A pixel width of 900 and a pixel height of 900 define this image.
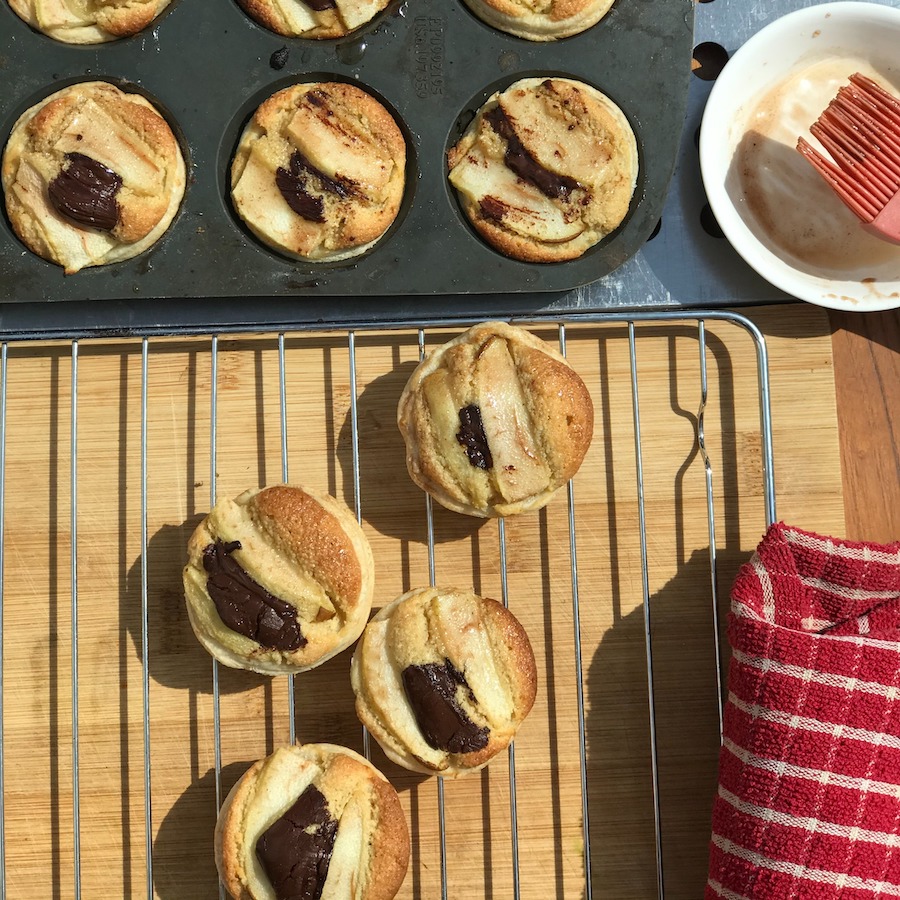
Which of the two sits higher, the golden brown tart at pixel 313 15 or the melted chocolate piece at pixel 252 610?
the golden brown tart at pixel 313 15

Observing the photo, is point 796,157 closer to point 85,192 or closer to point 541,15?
point 541,15

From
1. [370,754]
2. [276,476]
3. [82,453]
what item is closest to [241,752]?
[370,754]

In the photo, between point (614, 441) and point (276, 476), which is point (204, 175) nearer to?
point (276, 476)

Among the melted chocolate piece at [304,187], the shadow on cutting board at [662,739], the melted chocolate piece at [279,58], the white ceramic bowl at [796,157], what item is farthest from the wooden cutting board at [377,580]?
the melted chocolate piece at [279,58]

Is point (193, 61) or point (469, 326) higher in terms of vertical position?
point (193, 61)

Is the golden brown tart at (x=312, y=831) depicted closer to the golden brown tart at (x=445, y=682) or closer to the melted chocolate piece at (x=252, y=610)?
the golden brown tart at (x=445, y=682)

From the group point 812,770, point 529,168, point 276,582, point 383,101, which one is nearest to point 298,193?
point 383,101
